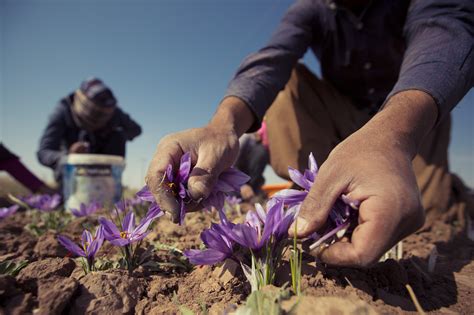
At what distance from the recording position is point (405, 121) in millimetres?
900

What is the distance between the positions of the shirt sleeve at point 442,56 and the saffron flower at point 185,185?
22.4 inches

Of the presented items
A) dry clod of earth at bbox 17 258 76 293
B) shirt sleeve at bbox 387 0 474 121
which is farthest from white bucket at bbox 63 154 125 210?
shirt sleeve at bbox 387 0 474 121

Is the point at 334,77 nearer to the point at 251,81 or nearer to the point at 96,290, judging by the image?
the point at 251,81

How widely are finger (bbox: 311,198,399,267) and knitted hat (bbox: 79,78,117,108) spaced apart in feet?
14.2

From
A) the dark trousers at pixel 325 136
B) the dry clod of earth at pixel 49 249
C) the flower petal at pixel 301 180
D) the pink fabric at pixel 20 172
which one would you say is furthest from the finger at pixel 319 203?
the pink fabric at pixel 20 172

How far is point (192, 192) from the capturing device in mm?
878

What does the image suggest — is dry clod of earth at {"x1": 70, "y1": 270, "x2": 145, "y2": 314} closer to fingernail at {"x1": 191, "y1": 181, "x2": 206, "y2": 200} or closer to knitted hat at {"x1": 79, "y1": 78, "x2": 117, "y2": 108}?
fingernail at {"x1": 191, "y1": 181, "x2": 206, "y2": 200}

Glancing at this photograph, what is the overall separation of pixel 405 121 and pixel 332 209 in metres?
0.34

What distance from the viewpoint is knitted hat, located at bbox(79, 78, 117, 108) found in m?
4.38

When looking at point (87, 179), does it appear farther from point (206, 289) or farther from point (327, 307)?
point (327, 307)

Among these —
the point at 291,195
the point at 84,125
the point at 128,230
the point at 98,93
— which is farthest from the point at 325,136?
the point at 84,125

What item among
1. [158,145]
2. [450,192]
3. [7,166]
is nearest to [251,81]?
[158,145]

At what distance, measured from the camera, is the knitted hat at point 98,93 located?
14.4ft

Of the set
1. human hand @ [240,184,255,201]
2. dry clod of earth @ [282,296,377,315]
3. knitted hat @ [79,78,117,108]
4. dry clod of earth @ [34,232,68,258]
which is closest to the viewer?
dry clod of earth @ [282,296,377,315]
